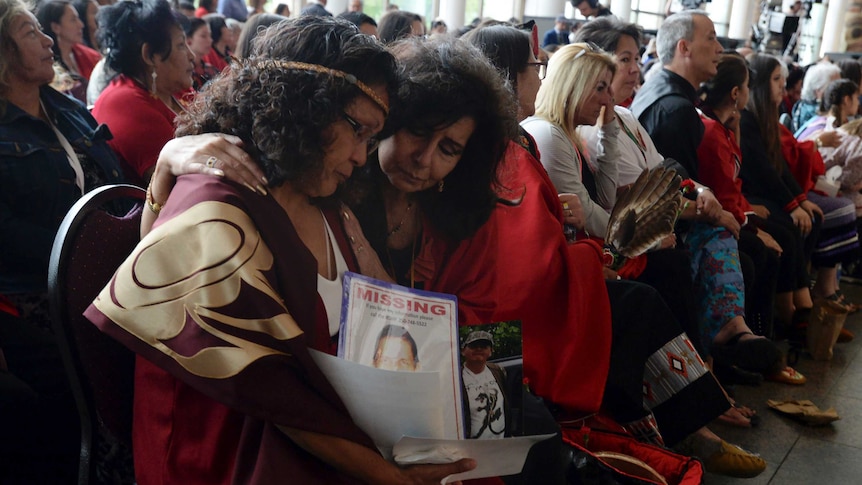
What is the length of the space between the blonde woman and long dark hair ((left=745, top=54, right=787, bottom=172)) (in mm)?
1863

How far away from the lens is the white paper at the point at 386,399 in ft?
3.73

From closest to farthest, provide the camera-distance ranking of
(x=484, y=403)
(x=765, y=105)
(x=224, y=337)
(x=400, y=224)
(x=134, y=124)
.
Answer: (x=224, y=337) → (x=484, y=403) → (x=400, y=224) → (x=134, y=124) → (x=765, y=105)

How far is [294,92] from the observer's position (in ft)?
3.84

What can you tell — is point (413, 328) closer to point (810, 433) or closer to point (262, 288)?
point (262, 288)

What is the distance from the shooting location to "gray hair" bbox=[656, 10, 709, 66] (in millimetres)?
3830

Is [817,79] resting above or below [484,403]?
above

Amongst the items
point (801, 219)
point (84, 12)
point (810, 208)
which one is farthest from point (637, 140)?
point (84, 12)

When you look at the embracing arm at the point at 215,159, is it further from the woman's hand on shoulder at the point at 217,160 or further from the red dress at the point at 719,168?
the red dress at the point at 719,168

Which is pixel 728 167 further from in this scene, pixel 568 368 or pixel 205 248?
pixel 205 248

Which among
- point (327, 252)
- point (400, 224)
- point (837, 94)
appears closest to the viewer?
point (327, 252)

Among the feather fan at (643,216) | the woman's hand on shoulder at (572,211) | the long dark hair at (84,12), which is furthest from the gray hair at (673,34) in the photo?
the long dark hair at (84,12)

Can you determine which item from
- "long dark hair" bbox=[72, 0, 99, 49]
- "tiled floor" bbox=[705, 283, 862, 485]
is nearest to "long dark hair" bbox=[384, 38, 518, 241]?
"tiled floor" bbox=[705, 283, 862, 485]

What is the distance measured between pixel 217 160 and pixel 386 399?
0.43 meters

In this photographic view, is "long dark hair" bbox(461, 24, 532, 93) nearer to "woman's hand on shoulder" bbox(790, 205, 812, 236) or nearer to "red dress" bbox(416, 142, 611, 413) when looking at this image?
"red dress" bbox(416, 142, 611, 413)
